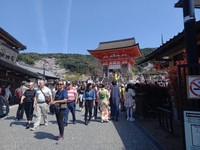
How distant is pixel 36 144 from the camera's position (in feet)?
17.6

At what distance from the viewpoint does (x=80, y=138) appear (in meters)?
5.96

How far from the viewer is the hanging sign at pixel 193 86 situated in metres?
3.20

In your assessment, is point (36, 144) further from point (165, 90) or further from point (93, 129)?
point (165, 90)

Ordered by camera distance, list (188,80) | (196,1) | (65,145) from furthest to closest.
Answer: (65,145) → (196,1) → (188,80)

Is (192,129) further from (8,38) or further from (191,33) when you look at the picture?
(8,38)

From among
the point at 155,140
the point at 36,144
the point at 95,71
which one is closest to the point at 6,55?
the point at 36,144

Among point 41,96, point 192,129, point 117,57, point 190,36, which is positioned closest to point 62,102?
point 41,96

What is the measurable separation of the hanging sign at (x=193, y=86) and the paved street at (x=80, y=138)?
2.27 m

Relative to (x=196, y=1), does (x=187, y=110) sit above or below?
below

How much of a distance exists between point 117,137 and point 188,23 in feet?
12.9

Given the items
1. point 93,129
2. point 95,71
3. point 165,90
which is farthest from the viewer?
point 95,71

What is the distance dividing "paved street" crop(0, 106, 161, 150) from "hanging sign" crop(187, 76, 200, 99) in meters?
2.27

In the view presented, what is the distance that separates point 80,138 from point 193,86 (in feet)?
12.6

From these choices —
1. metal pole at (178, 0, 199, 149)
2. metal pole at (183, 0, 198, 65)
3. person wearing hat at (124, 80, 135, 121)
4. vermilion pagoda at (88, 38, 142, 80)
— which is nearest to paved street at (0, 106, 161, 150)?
person wearing hat at (124, 80, 135, 121)
